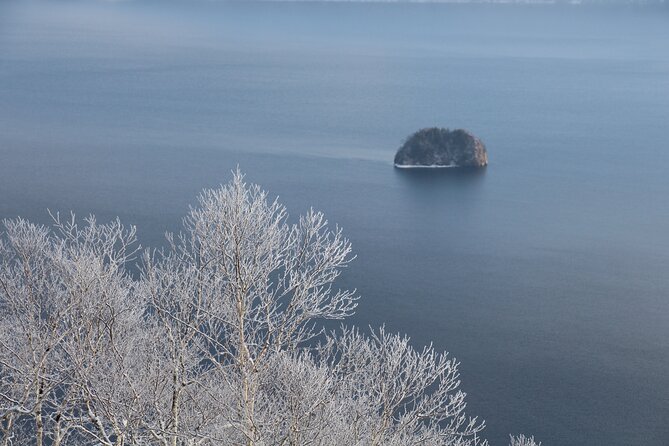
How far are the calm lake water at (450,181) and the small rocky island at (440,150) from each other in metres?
2.11

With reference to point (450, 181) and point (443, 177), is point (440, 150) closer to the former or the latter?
point (443, 177)

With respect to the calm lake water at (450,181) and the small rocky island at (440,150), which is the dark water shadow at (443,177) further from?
the small rocky island at (440,150)

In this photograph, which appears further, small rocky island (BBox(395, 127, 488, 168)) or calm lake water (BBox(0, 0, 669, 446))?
small rocky island (BBox(395, 127, 488, 168))

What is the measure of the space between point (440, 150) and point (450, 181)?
3.87m

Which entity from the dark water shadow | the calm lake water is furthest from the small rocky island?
the calm lake water

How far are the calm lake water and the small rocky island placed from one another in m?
2.11

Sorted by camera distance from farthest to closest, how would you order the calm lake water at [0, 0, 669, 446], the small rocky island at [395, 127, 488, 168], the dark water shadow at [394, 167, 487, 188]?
the small rocky island at [395, 127, 488, 168], the dark water shadow at [394, 167, 487, 188], the calm lake water at [0, 0, 669, 446]

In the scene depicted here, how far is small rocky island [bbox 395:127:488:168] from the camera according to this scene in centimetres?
6819

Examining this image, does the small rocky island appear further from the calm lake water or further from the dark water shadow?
the calm lake water

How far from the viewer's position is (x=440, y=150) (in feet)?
225

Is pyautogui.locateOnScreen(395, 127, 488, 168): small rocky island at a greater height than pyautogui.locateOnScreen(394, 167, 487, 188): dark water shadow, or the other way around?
pyautogui.locateOnScreen(395, 127, 488, 168): small rocky island

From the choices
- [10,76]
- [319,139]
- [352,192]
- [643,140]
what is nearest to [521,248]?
A: [352,192]

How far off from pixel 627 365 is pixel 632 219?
2388cm

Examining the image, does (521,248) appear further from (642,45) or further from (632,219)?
(642,45)
